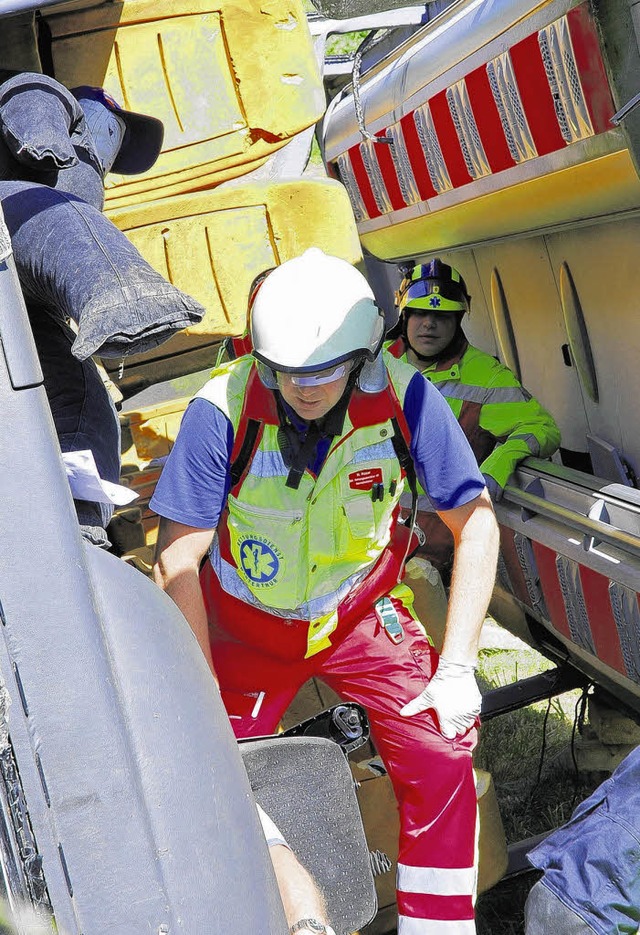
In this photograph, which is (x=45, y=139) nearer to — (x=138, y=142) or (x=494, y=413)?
(x=138, y=142)

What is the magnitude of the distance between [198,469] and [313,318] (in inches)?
18.3

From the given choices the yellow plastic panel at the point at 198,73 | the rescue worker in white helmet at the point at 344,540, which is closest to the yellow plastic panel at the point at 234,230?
the yellow plastic panel at the point at 198,73

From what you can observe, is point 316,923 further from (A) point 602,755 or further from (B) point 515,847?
(A) point 602,755

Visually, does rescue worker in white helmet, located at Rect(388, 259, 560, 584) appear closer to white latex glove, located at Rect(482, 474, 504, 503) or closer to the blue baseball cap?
white latex glove, located at Rect(482, 474, 504, 503)

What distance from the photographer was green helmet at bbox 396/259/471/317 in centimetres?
446

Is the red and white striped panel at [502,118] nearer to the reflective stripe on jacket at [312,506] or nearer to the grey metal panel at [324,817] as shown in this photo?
the reflective stripe on jacket at [312,506]

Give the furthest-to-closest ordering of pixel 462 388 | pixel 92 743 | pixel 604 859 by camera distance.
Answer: pixel 462 388
pixel 604 859
pixel 92 743

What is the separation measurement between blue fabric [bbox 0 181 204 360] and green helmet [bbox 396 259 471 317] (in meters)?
3.02

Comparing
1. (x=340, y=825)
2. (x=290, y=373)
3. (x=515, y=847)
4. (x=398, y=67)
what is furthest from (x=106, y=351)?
(x=398, y=67)

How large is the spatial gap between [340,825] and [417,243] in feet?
11.7

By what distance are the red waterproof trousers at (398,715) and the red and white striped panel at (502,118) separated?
1446mm

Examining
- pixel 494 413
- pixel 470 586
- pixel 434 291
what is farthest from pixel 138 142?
pixel 434 291

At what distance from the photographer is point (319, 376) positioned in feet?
8.07

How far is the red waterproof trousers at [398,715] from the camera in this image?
2544 mm
